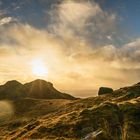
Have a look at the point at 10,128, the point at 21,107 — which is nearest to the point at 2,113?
the point at 21,107

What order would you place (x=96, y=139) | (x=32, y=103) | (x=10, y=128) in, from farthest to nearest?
(x=32, y=103) → (x=10, y=128) → (x=96, y=139)

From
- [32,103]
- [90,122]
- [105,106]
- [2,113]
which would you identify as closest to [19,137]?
[90,122]

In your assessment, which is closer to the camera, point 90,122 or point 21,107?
point 90,122

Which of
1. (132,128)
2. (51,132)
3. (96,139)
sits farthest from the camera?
(51,132)

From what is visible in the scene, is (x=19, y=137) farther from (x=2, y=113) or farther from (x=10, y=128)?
(x=2, y=113)

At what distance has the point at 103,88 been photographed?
159 meters

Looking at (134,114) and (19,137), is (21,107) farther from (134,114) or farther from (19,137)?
(134,114)

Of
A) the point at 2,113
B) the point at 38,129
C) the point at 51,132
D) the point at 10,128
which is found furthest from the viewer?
the point at 2,113

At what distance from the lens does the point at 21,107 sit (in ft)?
520

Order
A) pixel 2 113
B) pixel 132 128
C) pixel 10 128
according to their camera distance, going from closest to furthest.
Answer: pixel 132 128 → pixel 10 128 → pixel 2 113

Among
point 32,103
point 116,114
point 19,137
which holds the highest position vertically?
point 32,103

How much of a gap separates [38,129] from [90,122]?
13.3 m

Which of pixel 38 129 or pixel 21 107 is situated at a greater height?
pixel 21 107

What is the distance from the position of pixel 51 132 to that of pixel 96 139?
22340 mm
